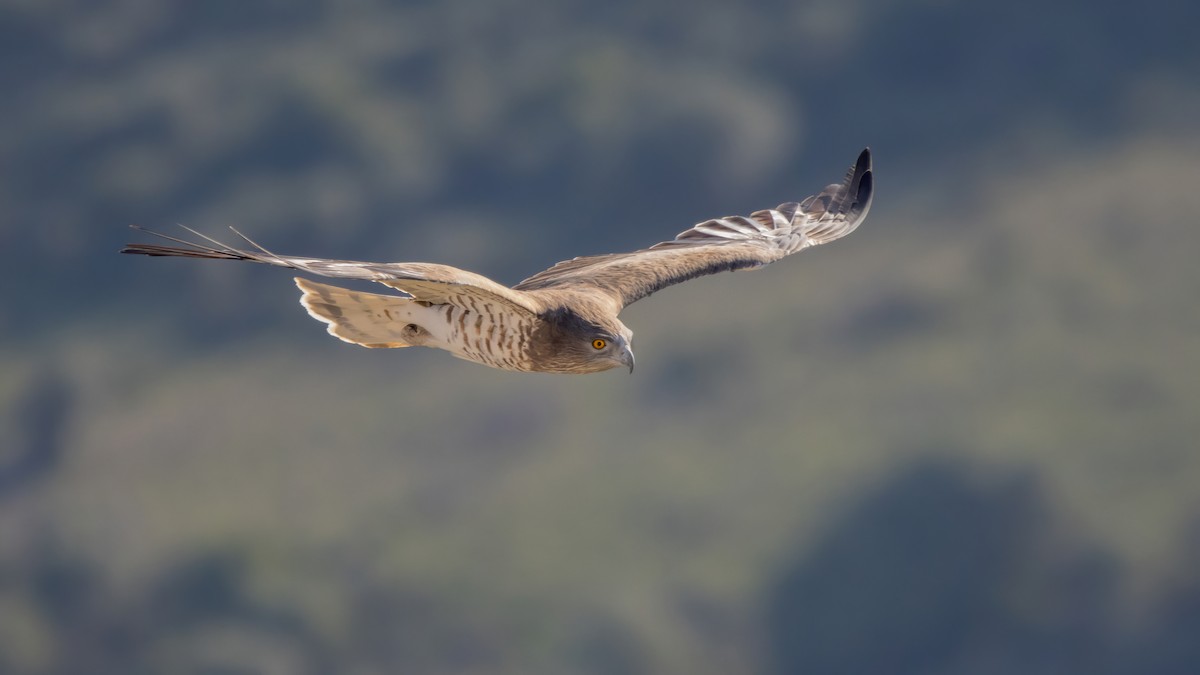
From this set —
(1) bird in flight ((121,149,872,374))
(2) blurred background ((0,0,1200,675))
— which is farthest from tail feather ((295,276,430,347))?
(2) blurred background ((0,0,1200,675))

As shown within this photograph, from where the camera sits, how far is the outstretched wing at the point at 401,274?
12.9 metres

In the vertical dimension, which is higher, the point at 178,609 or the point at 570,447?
the point at 570,447

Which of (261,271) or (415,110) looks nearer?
(261,271)

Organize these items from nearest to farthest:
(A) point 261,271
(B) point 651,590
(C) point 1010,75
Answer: (B) point 651,590 < (A) point 261,271 < (C) point 1010,75

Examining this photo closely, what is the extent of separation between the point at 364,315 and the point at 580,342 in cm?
235

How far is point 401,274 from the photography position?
45.8 ft

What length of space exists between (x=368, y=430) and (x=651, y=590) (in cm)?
2913

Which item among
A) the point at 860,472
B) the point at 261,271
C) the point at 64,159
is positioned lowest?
the point at 860,472

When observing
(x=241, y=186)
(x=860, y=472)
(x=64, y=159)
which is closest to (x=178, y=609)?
(x=860, y=472)

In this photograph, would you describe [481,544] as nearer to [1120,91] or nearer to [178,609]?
[178,609]

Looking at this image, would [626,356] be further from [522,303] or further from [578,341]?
[522,303]

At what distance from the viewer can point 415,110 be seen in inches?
6757

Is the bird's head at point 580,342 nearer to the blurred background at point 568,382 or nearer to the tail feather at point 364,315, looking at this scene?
the tail feather at point 364,315

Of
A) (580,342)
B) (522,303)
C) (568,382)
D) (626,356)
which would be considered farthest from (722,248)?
(568,382)
